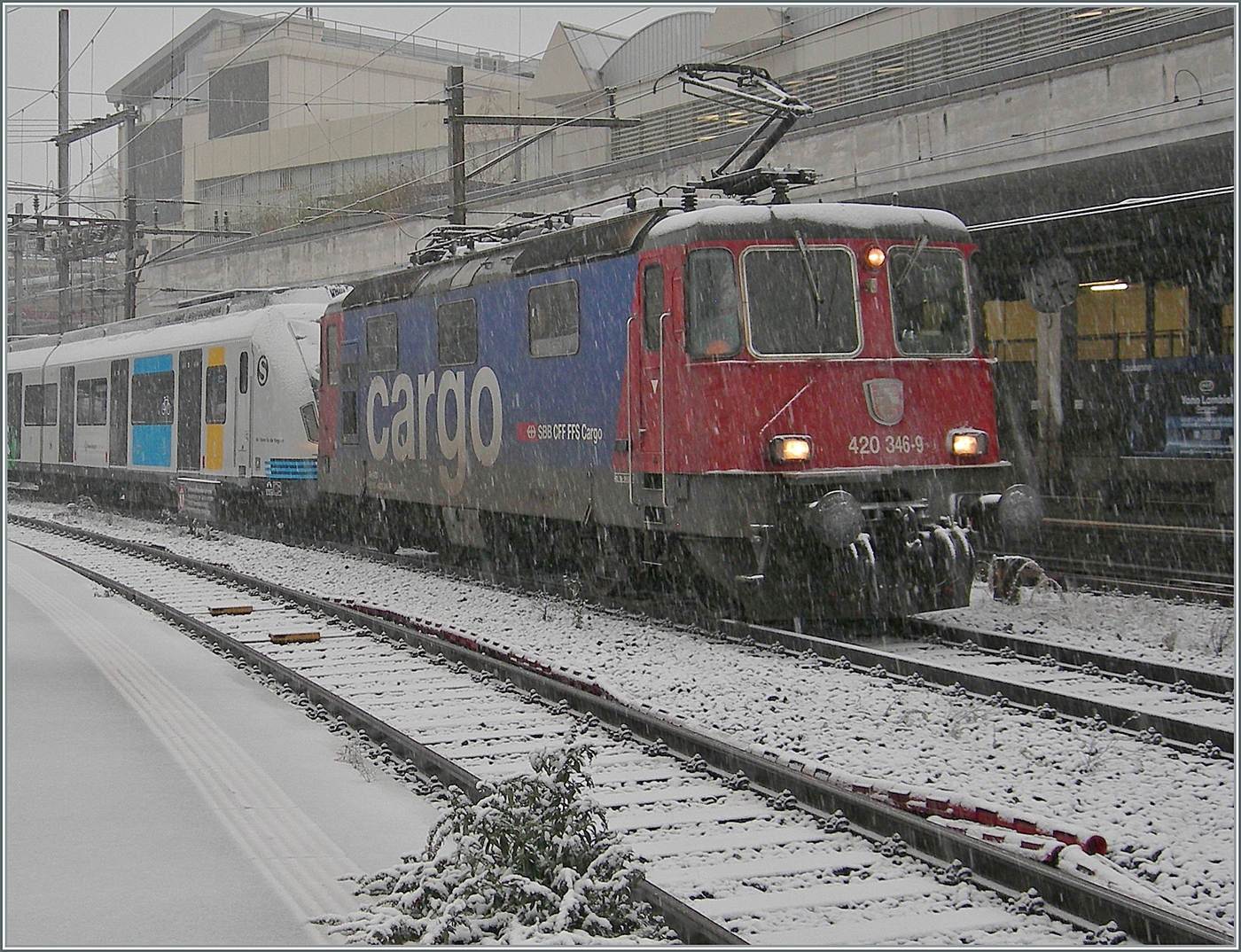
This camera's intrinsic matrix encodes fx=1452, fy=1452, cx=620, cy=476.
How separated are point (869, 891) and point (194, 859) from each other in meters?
2.42

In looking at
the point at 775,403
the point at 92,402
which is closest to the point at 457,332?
the point at 775,403

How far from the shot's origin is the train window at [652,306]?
10734mm

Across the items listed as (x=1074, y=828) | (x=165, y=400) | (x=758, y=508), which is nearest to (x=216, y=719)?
(x=758, y=508)

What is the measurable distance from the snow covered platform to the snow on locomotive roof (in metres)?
4.42

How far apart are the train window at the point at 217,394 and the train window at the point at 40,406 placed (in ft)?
27.1

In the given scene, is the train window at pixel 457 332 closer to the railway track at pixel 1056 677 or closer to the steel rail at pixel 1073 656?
the railway track at pixel 1056 677

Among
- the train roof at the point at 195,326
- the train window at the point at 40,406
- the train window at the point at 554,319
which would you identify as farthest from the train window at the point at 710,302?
the train window at the point at 40,406

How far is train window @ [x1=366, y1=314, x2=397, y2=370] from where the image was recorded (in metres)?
15.6

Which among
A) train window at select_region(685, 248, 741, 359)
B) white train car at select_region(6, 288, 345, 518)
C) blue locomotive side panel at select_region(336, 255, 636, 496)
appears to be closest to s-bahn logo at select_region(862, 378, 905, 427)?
train window at select_region(685, 248, 741, 359)

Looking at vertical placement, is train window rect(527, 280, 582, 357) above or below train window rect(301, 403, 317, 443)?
above

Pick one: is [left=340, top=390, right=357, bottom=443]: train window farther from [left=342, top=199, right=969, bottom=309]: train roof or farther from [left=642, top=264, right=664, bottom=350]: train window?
[left=642, top=264, right=664, bottom=350]: train window

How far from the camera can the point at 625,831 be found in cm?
573

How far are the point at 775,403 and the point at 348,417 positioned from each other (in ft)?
25.6

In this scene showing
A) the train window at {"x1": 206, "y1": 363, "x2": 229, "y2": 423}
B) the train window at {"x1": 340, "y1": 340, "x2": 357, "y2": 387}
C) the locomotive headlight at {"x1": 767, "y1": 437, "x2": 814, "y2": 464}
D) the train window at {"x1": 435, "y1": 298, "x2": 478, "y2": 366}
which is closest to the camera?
the locomotive headlight at {"x1": 767, "y1": 437, "x2": 814, "y2": 464}
